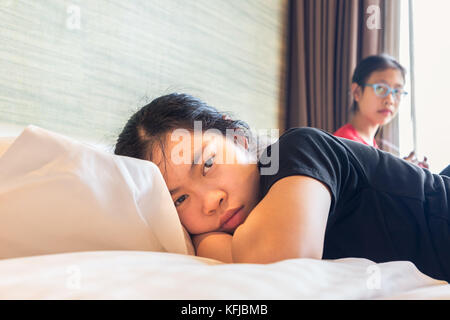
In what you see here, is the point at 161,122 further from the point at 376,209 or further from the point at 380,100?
the point at 380,100

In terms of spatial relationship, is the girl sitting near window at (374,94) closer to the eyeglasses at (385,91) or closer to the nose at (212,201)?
the eyeglasses at (385,91)

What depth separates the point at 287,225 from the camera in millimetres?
635

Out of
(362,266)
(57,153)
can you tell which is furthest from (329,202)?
(57,153)

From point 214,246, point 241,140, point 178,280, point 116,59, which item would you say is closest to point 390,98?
point 116,59

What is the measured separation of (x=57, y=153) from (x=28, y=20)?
2.92 ft

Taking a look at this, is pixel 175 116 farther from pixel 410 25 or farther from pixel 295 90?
pixel 410 25

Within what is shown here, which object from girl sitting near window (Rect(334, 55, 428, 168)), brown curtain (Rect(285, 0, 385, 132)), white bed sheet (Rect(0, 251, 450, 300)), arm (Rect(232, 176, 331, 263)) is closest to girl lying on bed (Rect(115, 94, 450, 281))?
arm (Rect(232, 176, 331, 263))

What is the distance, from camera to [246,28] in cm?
237

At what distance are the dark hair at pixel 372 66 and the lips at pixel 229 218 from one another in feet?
5.90

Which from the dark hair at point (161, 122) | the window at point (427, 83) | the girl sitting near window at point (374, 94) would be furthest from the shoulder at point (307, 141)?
the window at point (427, 83)

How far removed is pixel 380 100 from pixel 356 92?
14 cm

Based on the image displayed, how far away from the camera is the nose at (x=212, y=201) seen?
32.9 inches

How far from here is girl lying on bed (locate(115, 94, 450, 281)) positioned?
66 cm

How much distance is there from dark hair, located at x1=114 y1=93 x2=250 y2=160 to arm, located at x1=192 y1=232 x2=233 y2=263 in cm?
19
